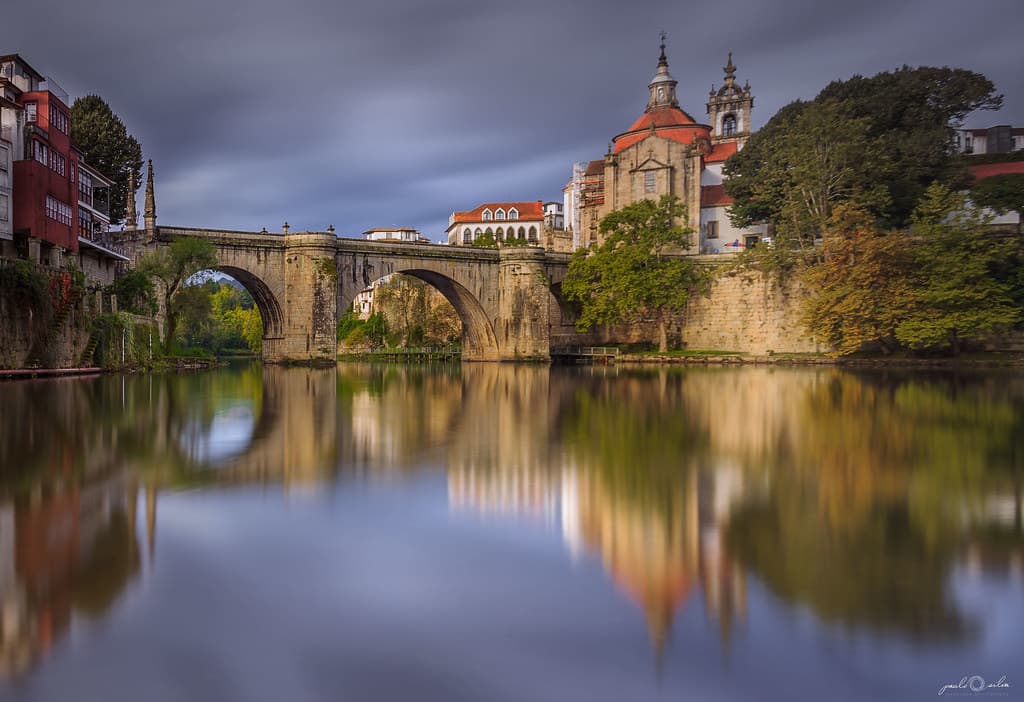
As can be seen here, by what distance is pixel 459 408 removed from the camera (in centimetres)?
1591

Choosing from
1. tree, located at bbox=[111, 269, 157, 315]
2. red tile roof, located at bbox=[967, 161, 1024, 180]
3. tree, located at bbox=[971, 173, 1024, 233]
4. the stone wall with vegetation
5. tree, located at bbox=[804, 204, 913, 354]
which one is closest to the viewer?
tree, located at bbox=[111, 269, 157, 315]

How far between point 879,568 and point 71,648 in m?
4.51

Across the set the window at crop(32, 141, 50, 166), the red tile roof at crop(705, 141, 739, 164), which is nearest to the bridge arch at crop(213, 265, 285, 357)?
the window at crop(32, 141, 50, 166)

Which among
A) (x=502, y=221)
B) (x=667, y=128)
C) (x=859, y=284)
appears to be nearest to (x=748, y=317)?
(x=859, y=284)

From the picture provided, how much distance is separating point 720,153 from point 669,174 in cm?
754

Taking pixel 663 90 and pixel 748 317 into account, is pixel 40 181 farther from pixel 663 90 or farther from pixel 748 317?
pixel 663 90

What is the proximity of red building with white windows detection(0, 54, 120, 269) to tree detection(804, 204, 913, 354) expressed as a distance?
3446 centimetres

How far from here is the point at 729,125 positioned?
69.1 metres

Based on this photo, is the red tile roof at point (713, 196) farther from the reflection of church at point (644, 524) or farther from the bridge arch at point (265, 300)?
the reflection of church at point (644, 524)

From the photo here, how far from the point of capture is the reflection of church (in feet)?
13.6

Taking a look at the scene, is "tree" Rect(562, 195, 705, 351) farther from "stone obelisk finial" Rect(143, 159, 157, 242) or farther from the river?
the river

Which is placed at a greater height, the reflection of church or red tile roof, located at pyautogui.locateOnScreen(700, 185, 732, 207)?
red tile roof, located at pyautogui.locateOnScreen(700, 185, 732, 207)

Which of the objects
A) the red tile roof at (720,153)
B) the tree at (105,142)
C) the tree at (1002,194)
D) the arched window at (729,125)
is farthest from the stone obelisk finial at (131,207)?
the arched window at (729,125)

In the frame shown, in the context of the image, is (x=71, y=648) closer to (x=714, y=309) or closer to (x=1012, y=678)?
(x=1012, y=678)
